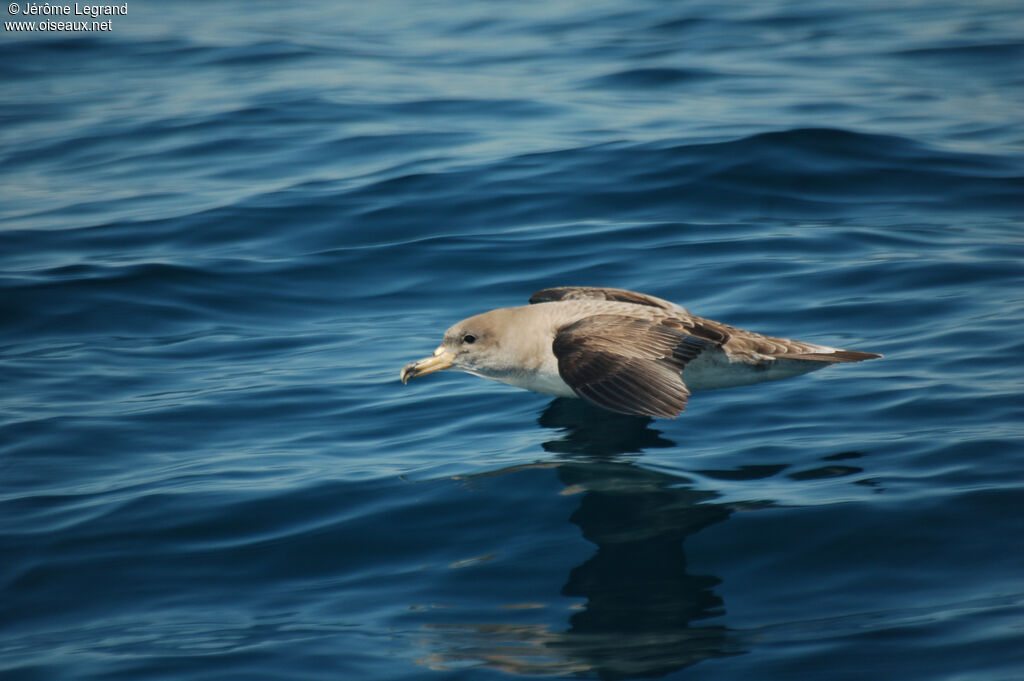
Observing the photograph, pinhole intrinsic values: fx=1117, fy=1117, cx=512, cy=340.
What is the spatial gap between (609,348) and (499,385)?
2067 millimetres

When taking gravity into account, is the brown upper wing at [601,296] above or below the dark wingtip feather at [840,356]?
above

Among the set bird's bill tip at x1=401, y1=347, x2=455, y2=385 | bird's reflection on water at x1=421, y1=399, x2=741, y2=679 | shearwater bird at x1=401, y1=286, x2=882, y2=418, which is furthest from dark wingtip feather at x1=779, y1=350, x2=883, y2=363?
bird's bill tip at x1=401, y1=347, x2=455, y2=385

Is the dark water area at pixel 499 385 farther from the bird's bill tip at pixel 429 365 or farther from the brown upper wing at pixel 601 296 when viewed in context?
the brown upper wing at pixel 601 296

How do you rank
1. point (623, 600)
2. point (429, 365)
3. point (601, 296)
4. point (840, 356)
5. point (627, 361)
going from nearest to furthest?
point (623, 600) < point (627, 361) < point (840, 356) < point (429, 365) < point (601, 296)

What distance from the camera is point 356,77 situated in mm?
17719

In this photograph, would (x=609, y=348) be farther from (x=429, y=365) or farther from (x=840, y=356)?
(x=840, y=356)

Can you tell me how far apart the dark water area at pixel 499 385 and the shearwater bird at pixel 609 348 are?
0.31m

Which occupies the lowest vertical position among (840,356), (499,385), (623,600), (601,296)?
(623,600)

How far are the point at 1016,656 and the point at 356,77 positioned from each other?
1514 centimetres

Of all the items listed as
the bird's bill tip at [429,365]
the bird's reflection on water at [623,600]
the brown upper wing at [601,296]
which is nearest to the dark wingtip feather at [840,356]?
the brown upper wing at [601,296]

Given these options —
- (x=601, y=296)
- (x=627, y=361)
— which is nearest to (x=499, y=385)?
(x=601, y=296)

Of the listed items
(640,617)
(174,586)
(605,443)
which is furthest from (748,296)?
(174,586)

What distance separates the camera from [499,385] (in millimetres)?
8594

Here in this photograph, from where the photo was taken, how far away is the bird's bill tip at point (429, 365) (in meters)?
7.17
